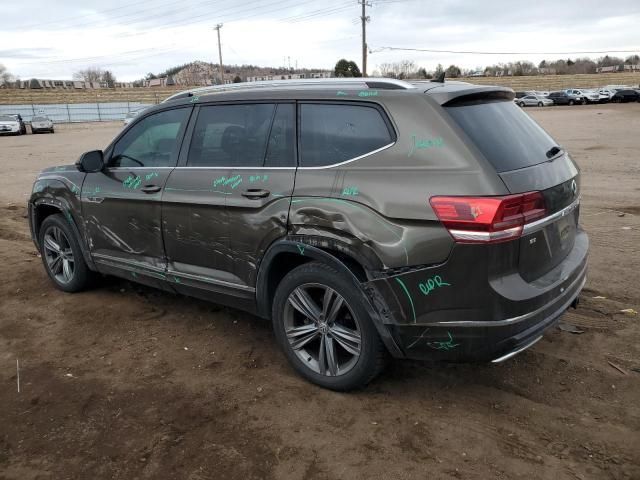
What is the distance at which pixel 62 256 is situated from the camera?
210 inches

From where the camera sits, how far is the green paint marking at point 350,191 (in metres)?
3.03

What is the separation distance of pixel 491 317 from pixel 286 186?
142 centimetres

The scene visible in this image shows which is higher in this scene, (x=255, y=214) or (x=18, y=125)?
(x=255, y=214)

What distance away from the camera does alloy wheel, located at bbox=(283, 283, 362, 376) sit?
3271 mm

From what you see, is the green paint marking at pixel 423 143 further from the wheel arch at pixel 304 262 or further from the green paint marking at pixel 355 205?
the wheel arch at pixel 304 262

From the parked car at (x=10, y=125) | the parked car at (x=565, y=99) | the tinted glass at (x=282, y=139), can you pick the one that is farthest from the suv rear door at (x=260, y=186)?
the parked car at (x=565, y=99)

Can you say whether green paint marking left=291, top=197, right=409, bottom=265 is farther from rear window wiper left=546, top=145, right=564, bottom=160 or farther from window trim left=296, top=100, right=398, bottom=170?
rear window wiper left=546, top=145, right=564, bottom=160

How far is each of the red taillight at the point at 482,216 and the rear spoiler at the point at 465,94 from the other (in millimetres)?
632

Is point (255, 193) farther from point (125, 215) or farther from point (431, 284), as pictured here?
point (125, 215)

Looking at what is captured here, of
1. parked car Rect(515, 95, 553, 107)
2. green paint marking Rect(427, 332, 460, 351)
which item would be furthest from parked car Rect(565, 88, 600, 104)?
green paint marking Rect(427, 332, 460, 351)

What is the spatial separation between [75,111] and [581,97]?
1882 inches

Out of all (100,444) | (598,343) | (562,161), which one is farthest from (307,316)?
(598,343)

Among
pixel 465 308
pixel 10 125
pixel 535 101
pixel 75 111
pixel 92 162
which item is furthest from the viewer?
pixel 75 111

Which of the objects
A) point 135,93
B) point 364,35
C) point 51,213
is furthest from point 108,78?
point 51,213
